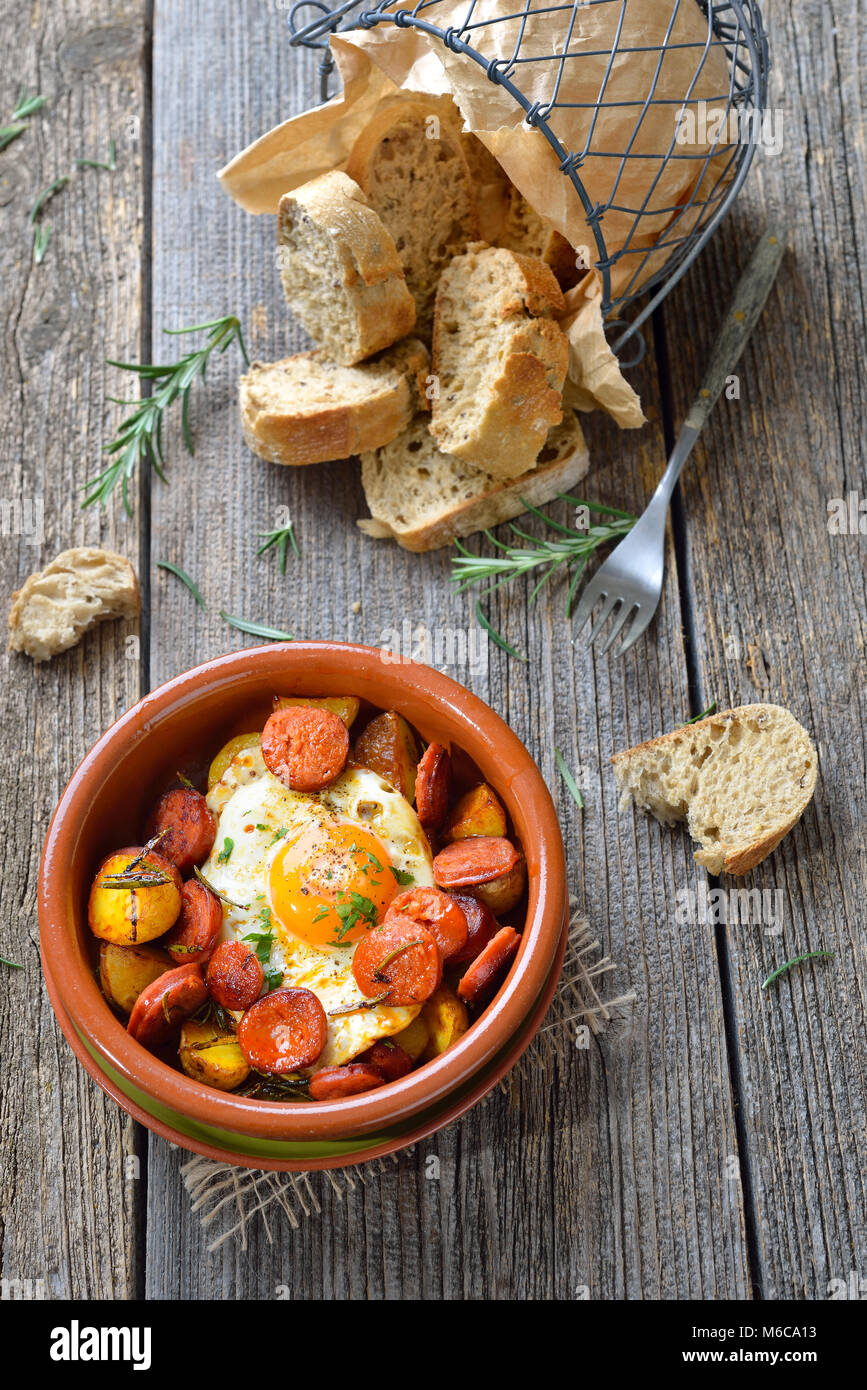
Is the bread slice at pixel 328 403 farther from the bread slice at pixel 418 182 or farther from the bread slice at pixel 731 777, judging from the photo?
the bread slice at pixel 731 777

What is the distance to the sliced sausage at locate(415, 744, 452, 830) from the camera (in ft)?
6.34

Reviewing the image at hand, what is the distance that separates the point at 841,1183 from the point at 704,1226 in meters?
0.25

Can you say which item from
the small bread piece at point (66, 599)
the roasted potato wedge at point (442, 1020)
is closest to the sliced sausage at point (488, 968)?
the roasted potato wedge at point (442, 1020)

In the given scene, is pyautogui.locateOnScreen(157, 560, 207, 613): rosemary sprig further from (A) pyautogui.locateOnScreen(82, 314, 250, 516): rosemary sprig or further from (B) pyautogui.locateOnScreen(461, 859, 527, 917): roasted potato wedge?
(B) pyautogui.locateOnScreen(461, 859, 527, 917): roasted potato wedge

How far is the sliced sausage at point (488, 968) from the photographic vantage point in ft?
5.94

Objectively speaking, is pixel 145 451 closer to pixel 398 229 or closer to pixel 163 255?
pixel 163 255

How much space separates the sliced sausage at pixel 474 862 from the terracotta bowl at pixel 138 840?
0.04 meters

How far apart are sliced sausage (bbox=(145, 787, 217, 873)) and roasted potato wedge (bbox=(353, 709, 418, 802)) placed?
0.27m

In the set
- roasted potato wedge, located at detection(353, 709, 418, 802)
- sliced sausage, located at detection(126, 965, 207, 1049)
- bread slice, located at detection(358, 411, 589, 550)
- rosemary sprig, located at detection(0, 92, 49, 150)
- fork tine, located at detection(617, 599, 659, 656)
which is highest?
rosemary sprig, located at detection(0, 92, 49, 150)

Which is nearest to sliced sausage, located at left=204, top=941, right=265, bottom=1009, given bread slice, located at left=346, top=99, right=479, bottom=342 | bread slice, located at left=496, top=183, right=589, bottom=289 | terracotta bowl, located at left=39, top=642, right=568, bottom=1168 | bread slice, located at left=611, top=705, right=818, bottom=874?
terracotta bowl, located at left=39, top=642, right=568, bottom=1168

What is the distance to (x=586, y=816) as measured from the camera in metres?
2.20

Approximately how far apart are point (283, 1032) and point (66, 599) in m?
0.93

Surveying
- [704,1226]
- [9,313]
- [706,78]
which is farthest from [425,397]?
[704,1226]

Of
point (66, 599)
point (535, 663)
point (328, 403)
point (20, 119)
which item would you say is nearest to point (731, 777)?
point (535, 663)
